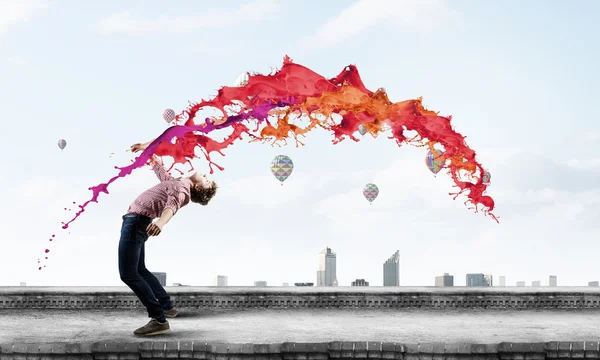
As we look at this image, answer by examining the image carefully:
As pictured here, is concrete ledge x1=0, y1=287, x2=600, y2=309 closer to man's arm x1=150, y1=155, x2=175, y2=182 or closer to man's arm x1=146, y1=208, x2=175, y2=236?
man's arm x1=150, y1=155, x2=175, y2=182

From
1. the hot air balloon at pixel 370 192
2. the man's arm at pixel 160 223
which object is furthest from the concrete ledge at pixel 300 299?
the hot air balloon at pixel 370 192

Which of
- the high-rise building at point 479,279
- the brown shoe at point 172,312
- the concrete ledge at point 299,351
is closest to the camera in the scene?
the concrete ledge at point 299,351

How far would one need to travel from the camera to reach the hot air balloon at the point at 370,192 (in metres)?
35.2

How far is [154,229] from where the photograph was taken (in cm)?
738

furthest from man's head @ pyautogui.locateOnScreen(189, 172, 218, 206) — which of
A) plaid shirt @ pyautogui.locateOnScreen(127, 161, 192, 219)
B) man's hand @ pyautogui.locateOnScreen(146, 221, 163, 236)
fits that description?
man's hand @ pyautogui.locateOnScreen(146, 221, 163, 236)

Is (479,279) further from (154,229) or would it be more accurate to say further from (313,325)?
(154,229)

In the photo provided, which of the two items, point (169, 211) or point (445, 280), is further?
point (445, 280)

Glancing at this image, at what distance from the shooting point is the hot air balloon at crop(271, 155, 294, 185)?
29359mm

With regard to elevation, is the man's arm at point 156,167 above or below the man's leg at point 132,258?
above

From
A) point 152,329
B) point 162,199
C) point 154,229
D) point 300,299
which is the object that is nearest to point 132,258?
point 154,229

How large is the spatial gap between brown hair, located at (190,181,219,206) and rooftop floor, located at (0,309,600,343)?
157cm

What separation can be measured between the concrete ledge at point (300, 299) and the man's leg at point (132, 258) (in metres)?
5.03

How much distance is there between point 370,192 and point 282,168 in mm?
7387

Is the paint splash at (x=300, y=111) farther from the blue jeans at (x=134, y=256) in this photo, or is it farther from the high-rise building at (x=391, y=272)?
the high-rise building at (x=391, y=272)
